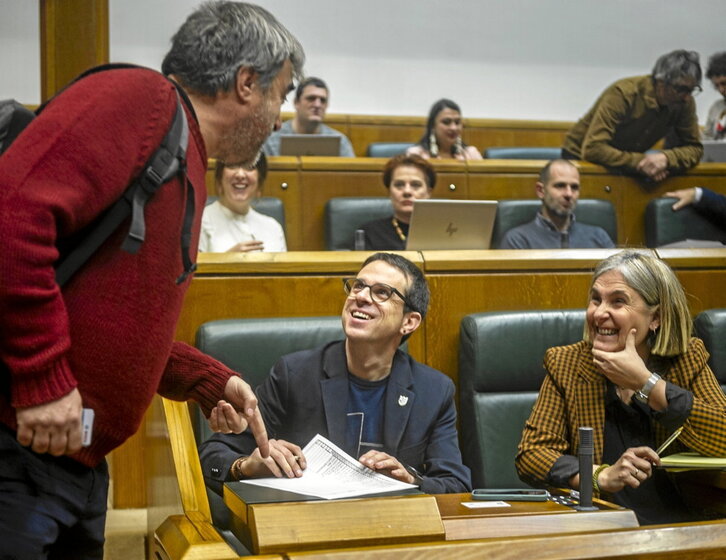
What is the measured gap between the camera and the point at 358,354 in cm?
143

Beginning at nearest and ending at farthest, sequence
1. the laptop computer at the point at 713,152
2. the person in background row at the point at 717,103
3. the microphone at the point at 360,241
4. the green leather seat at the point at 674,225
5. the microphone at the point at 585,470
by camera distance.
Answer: the microphone at the point at 585,470
the microphone at the point at 360,241
the green leather seat at the point at 674,225
the laptop computer at the point at 713,152
the person in background row at the point at 717,103

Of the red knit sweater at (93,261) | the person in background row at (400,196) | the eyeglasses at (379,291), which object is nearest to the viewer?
the red knit sweater at (93,261)

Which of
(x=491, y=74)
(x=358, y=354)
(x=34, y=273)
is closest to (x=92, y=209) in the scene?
(x=34, y=273)

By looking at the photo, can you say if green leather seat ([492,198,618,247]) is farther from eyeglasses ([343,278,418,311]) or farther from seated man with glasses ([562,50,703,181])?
eyeglasses ([343,278,418,311])

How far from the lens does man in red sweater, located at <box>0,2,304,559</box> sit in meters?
0.66

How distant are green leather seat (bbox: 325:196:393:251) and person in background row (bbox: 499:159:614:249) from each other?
1.28 ft

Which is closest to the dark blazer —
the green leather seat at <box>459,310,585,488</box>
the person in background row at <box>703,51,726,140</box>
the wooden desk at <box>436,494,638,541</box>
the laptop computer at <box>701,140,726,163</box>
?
the green leather seat at <box>459,310,585,488</box>

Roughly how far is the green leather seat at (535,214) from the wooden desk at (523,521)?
6.07 ft

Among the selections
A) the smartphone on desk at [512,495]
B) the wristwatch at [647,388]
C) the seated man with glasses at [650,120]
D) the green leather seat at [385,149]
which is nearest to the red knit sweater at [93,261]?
the smartphone on desk at [512,495]

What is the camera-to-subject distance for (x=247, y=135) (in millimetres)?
857

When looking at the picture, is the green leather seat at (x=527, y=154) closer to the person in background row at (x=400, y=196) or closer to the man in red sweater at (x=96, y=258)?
the person in background row at (x=400, y=196)

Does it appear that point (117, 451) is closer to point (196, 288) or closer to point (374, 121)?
point (196, 288)

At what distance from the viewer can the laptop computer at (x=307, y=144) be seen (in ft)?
10.1

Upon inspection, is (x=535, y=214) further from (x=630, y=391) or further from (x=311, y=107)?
(x=630, y=391)
